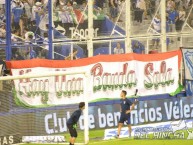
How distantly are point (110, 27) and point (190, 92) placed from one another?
4.79 meters

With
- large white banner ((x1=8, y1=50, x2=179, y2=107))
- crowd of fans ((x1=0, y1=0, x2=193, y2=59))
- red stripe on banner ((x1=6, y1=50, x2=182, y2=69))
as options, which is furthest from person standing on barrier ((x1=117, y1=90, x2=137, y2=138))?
crowd of fans ((x1=0, y1=0, x2=193, y2=59))

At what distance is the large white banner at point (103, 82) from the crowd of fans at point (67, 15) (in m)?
3.04

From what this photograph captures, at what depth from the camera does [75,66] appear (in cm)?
2442

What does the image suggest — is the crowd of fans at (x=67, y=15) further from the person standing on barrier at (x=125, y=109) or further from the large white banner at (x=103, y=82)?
the person standing on barrier at (x=125, y=109)

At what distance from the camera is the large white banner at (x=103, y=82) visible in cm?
2170

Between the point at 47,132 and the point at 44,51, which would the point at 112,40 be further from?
the point at 47,132

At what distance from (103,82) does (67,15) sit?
4904 mm

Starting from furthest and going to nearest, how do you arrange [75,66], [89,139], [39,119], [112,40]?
[112,40]
[75,66]
[89,139]
[39,119]

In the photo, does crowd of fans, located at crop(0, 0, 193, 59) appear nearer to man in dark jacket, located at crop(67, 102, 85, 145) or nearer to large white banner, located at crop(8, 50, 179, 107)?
large white banner, located at crop(8, 50, 179, 107)

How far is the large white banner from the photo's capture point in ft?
71.2

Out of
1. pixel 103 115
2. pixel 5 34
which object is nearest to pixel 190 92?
pixel 103 115

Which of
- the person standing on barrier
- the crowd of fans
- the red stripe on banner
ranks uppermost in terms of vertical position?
the crowd of fans

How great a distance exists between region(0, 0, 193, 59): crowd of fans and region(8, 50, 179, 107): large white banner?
3.04 meters

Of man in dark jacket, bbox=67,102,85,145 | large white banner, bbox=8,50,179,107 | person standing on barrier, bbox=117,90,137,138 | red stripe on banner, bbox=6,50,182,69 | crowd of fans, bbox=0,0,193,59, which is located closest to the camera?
man in dark jacket, bbox=67,102,85,145
